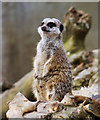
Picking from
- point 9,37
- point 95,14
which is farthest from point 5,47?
point 95,14

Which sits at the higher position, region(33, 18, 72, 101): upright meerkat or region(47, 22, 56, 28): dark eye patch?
region(47, 22, 56, 28): dark eye patch

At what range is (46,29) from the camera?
1.69m

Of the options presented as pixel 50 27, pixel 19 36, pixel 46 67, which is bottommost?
pixel 46 67

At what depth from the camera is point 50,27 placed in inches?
66.9

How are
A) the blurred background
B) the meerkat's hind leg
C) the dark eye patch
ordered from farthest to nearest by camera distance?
the blurred background, the meerkat's hind leg, the dark eye patch

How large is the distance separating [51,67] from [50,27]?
0.35m

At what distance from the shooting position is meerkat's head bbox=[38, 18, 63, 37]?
65.8 inches

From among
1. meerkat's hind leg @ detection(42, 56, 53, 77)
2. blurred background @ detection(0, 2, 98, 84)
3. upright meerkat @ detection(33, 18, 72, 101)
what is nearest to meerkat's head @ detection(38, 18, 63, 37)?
upright meerkat @ detection(33, 18, 72, 101)

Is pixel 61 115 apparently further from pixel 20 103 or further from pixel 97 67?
pixel 97 67

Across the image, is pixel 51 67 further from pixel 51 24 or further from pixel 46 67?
pixel 51 24

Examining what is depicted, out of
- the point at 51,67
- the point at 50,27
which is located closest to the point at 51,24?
the point at 50,27

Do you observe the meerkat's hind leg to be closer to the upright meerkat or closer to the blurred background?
the upright meerkat

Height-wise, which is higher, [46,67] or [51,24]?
[51,24]

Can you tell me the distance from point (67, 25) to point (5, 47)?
352cm
